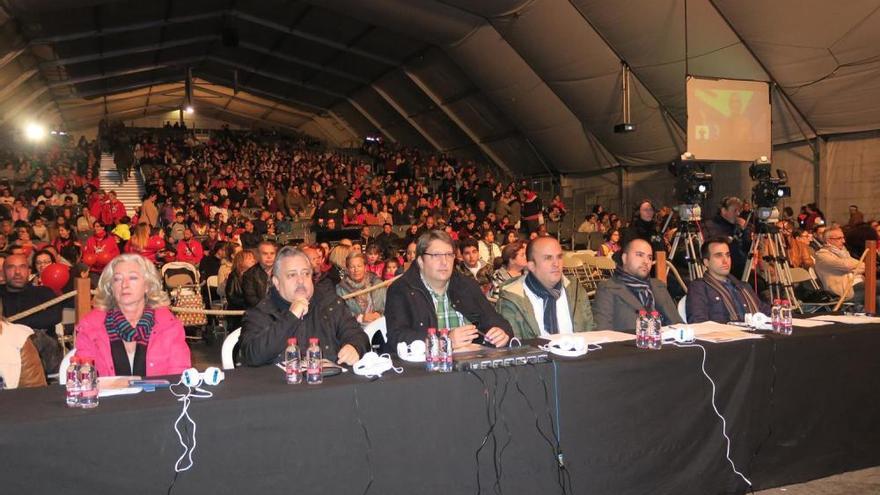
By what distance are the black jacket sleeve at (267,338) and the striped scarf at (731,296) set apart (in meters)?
2.51

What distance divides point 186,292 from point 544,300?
16.6ft

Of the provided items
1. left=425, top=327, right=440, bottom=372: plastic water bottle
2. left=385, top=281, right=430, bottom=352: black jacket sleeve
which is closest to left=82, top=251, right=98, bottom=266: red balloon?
left=385, top=281, right=430, bottom=352: black jacket sleeve

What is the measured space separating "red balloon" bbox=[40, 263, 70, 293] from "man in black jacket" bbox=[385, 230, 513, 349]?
4.03 metres

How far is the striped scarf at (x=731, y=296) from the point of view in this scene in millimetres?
4082

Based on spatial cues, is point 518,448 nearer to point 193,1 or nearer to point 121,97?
point 193,1

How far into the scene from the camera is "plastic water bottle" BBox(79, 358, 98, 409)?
7.04ft

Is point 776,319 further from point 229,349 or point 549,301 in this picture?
point 229,349

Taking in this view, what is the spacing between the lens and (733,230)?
21.9 ft

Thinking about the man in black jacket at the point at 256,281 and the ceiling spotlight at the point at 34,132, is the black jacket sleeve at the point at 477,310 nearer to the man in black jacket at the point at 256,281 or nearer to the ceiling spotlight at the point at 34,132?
the man in black jacket at the point at 256,281

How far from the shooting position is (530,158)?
1911 cm

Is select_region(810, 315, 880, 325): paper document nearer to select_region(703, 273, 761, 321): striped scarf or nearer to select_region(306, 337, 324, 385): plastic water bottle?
select_region(703, 273, 761, 321): striped scarf

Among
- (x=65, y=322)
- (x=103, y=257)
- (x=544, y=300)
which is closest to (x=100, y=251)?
(x=103, y=257)

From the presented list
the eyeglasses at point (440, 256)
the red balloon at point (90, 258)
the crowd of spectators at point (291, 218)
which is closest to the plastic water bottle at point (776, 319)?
the crowd of spectators at point (291, 218)

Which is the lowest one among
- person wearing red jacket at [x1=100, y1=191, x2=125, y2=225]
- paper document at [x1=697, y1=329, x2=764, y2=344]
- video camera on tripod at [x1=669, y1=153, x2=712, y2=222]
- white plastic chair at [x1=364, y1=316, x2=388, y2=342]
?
paper document at [x1=697, y1=329, x2=764, y2=344]
